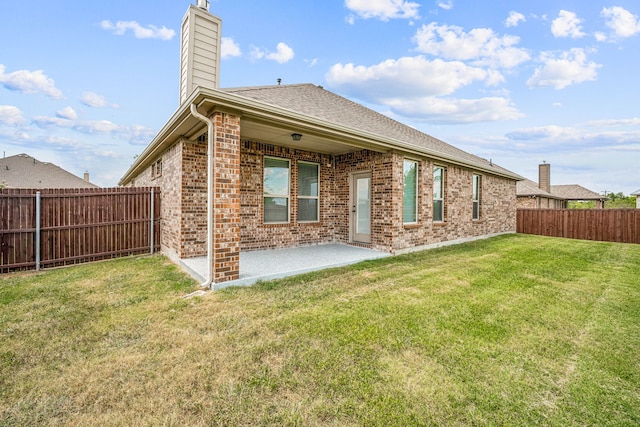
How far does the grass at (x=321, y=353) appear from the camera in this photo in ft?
6.04

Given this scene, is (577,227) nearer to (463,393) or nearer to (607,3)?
(607,3)

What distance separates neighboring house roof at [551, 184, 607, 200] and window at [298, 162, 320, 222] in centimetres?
3116

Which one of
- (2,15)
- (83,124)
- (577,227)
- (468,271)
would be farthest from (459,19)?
(83,124)

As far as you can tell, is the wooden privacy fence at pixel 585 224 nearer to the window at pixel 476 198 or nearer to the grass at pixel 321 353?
the window at pixel 476 198

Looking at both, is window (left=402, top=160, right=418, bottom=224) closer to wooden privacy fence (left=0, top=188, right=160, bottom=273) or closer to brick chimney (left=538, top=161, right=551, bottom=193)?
wooden privacy fence (left=0, top=188, right=160, bottom=273)

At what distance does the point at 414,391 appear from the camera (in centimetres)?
202

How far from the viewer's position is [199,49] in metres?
5.84

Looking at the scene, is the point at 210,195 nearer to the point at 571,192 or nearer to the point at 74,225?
the point at 74,225

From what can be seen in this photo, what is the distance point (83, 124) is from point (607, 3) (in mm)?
29957

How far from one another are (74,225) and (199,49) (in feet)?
16.2

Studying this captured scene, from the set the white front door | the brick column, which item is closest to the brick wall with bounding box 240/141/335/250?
the white front door

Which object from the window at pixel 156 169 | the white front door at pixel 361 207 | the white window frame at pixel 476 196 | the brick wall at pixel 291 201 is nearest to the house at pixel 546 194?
the white window frame at pixel 476 196

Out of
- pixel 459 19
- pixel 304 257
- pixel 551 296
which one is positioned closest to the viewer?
pixel 551 296

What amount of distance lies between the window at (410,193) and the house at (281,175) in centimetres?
3
